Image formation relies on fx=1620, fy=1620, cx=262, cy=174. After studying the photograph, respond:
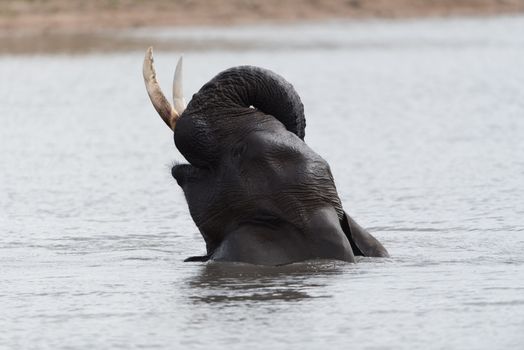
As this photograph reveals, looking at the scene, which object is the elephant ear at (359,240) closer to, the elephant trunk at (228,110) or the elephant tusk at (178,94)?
the elephant trunk at (228,110)

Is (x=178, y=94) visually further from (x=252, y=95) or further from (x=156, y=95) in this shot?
(x=252, y=95)

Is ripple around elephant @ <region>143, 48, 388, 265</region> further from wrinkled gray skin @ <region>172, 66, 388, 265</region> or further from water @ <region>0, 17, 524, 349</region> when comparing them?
water @ <region>0, 17, 524, 349</region>

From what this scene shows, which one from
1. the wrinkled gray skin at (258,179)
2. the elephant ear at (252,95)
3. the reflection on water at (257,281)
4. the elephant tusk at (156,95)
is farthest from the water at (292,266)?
the elephant ear at (252,95)

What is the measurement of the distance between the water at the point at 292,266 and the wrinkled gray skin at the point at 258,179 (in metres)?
0.11

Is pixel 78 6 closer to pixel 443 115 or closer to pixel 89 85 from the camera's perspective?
pixel 89 85

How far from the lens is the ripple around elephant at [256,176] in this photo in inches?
319

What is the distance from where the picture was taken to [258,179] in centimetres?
812

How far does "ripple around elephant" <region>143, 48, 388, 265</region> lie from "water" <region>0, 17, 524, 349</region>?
12cm

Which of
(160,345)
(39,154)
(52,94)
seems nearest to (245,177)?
(160,345)

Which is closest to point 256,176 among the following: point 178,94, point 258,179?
point 258,179

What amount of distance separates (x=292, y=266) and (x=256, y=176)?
0.50m

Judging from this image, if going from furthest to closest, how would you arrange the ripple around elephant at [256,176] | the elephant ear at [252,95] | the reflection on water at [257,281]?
the elephant ear at [252,95] → the ripple around elephant at [256,176] → the reflection on water at [257,281]

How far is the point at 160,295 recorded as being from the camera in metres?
7.91

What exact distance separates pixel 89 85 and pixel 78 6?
1340 centimetres
